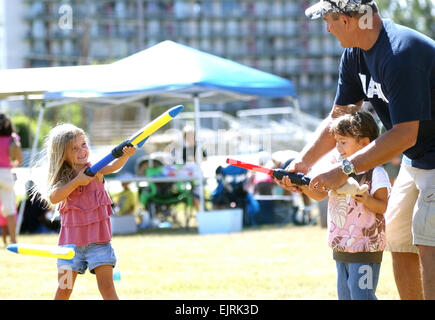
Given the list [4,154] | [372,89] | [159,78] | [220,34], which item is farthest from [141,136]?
[220,34]

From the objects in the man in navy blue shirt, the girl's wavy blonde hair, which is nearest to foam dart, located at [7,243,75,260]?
the girl's wavy blonde hair

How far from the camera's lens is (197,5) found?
303 feet

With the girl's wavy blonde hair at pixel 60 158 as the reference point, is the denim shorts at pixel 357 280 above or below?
below

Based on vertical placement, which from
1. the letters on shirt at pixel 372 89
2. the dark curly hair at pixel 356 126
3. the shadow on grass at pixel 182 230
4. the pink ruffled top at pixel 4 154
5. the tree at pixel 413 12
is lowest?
the shadow on grass at pixel 182 230

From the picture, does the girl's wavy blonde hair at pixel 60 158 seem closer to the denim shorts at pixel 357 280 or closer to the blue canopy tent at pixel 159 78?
the denim shorts at pixel 357 280

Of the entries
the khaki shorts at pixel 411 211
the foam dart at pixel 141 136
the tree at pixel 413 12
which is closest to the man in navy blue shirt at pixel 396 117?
the khaki shorts at pixel 411 211

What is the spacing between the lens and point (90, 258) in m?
4.69

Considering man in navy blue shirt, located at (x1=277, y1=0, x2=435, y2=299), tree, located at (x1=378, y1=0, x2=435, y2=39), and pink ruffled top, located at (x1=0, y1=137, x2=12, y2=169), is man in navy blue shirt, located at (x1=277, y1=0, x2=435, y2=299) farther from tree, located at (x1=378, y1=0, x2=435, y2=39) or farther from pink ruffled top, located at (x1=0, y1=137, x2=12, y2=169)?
tree, located at (x1=378, y1=0, x2=435, y2=39)

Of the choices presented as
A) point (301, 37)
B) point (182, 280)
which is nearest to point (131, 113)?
point (182, 280)

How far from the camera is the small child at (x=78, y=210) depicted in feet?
15.4

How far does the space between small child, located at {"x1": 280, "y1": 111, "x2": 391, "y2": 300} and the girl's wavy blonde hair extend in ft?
4.51

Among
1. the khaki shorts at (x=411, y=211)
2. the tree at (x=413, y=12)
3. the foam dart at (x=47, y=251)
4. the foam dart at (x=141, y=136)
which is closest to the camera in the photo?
the foam dart at (x=47, y=251)

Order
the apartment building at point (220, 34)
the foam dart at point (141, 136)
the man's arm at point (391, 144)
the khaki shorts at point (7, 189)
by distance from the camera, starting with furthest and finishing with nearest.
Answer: the apartment building at point (220, 34) → the khaki shorts at point (7, 189) → the foam dart at point (141, 136) → the man's arm at point (391, 144)
